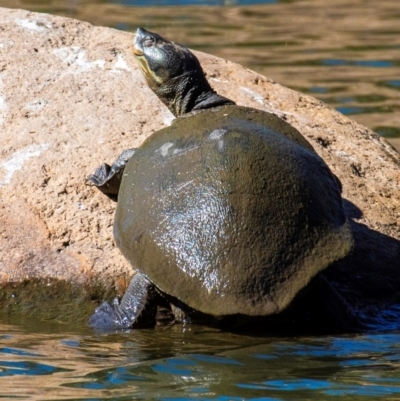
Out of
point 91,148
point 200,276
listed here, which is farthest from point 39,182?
point 200,276

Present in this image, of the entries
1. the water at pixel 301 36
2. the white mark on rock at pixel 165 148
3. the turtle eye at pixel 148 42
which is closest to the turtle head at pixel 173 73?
the turtle eye at pixel 148 42

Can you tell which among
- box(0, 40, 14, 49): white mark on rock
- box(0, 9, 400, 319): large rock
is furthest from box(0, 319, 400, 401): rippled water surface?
box(0, 40, 14, 49): white mark on rock

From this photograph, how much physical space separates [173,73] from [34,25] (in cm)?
134

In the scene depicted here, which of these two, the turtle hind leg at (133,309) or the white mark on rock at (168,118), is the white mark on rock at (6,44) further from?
the turtle hind leg at (133,309)

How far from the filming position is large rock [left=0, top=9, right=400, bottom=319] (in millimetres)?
5020

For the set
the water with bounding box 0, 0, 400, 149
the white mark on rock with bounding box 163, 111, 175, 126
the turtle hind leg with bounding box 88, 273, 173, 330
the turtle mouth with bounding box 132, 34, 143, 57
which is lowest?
the turtle hind leg with bounding box 88, 273, 173, 330

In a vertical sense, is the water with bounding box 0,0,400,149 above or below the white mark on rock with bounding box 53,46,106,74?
above

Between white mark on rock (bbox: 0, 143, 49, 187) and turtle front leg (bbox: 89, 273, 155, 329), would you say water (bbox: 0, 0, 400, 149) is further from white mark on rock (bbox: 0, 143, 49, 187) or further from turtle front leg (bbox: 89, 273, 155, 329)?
turtle front leg (bbox: 89, 273, 155, 329)

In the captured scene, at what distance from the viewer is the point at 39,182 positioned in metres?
5.31

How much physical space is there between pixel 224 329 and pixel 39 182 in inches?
51.1

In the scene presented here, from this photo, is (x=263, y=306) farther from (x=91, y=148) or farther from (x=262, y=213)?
(x=91, y=148)

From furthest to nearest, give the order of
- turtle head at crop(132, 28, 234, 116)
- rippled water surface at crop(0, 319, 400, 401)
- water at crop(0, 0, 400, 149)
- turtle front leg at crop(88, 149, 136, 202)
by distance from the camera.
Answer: water at crop(0, 0, 400, 149), turtle head at crop(132, 28, 234, 116), turtle front leg at crop(88, 149, 136, 202), rippled water surface at crop(0, 319, 400, 401)

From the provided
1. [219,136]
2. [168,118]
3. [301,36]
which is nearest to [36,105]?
[168,118]

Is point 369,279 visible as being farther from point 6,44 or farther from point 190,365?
point 6,44
